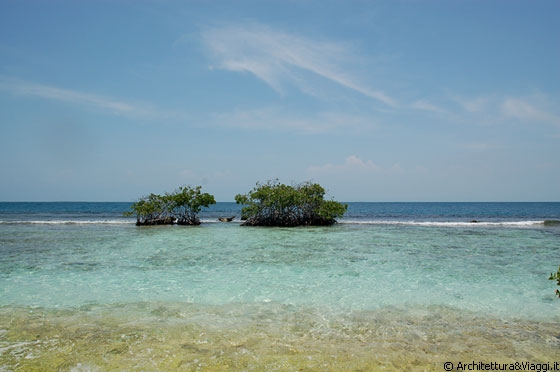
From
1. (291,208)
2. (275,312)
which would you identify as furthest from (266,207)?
(275,312)

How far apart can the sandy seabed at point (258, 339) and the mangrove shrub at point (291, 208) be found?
2099cm

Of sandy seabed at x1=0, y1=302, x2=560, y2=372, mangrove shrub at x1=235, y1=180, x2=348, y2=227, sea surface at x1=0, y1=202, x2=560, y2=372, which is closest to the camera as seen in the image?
sandy seabed at x1=0, y1=302, x2=560, y2=372

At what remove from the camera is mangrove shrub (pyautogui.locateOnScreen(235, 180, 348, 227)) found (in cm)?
2864

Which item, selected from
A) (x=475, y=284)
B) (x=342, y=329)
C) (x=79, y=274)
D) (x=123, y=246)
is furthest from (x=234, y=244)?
(x=342, y=329)

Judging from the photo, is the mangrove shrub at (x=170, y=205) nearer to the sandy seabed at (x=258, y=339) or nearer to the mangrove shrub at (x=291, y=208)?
the mangrove shrub at (x=291, y=208)

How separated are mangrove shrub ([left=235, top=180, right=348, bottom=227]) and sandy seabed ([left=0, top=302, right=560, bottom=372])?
2099cm

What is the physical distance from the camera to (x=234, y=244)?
59.5 ft

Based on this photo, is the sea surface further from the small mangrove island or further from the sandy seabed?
the small mangrove island

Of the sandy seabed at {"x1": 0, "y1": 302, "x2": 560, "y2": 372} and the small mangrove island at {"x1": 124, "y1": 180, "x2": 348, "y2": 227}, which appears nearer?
the sandy seabed at {"x1": 0, "y1": 302, "x2": 560, "y2": 372}

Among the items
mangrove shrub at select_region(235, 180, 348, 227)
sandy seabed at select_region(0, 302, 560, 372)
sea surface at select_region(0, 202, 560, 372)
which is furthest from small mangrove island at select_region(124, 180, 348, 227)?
sandy seabed at select_region(0, 302, 560, 372)

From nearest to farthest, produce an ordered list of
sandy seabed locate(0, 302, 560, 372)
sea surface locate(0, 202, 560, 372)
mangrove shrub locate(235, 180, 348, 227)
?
sandy seabed locate(0, 302, 560, 372), sea surface locate(0, 202, 560, 372), mangrove shrub locate(235, 180, 348, 227)

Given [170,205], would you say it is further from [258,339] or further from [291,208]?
[258,339]

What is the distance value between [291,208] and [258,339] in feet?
75.7

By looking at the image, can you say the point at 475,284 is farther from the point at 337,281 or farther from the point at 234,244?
the point at 234,244
